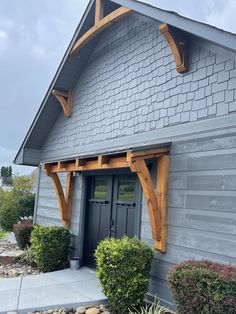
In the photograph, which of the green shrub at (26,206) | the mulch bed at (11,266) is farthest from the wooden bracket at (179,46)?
the green shrub at (26,206)

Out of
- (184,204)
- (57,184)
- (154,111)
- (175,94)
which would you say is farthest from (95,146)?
(184,204)

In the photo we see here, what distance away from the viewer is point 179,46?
563 cm

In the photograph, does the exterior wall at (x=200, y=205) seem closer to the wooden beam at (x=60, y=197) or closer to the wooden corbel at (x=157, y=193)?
the wooden corbel at (x=157, y=193)

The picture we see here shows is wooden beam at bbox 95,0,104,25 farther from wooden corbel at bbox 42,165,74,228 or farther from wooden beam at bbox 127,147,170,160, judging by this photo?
wooden corbel at bbox 42,165,74,228

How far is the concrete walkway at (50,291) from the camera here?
17.6 feet

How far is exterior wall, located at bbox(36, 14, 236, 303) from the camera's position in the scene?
4867 millimetres

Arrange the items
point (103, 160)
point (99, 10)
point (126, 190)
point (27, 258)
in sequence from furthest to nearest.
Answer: point (27, 258)
point (99, 10)
point (126, 190)
point (103, 160)

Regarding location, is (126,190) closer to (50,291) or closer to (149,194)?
(149,194)

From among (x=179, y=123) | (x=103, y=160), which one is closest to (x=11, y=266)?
(x=103, y=160)

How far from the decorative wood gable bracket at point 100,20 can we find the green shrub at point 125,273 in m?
4.31

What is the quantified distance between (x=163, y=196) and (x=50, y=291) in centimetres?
261

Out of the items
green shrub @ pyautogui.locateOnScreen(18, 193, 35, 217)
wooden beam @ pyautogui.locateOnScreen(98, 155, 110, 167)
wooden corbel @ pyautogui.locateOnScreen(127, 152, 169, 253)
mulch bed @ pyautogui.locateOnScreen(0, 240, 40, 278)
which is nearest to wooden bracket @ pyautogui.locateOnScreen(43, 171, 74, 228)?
mulch bed @ pyautogui.locateOnScreen(0, 240, 40, 278)

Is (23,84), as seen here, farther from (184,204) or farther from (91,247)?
(184,204)

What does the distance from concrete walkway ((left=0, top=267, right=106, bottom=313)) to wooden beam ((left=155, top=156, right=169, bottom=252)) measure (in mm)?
1320
